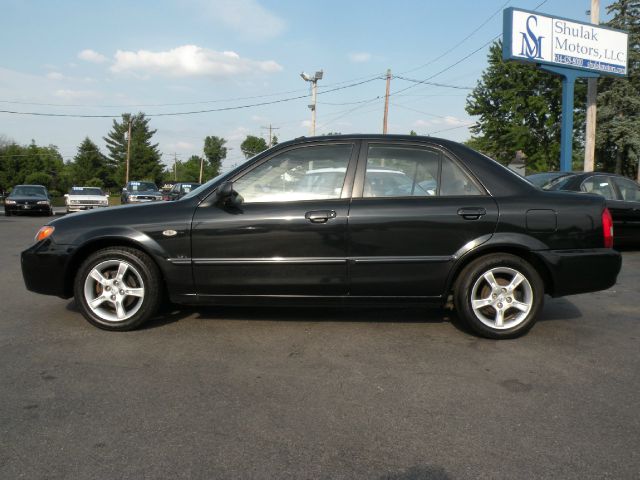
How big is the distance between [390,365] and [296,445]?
1.24 metres

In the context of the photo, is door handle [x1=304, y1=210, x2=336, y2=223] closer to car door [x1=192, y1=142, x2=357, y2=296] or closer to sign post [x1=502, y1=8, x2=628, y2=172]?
car door [x1=192, y1=142, x2=357, y2=296]

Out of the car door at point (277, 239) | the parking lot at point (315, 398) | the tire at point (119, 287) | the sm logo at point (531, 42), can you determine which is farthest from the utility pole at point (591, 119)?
the tire at point (119, 287)

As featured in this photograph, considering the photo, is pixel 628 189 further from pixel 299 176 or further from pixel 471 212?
pixel 299 176

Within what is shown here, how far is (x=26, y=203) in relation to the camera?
72.2 feet

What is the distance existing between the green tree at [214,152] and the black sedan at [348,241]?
4658 inches

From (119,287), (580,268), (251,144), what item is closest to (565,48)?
(580,268)

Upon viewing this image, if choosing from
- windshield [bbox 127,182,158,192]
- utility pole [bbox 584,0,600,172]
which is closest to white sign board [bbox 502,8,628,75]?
utility pole [bbox 584,0,600,172]

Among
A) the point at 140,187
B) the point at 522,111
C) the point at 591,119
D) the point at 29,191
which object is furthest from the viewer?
the point at 522,111

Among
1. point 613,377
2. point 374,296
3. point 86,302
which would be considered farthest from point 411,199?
point 86,302

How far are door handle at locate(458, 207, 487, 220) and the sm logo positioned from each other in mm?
15130

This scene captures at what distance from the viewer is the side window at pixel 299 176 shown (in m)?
4.23

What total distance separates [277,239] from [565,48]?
17489 mm

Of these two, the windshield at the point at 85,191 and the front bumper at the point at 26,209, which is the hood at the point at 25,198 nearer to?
the front bumper at the point at 26,209

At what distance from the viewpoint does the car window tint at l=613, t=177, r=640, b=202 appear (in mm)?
9195
